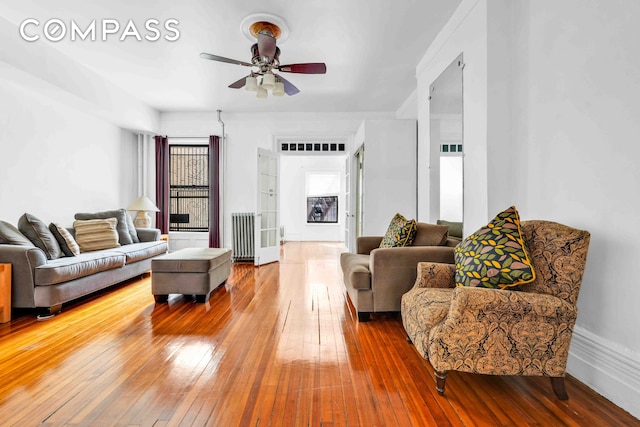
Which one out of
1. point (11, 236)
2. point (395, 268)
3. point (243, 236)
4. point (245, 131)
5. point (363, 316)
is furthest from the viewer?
point (245, 131)

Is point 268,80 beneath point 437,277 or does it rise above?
above

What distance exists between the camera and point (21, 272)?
287 cm

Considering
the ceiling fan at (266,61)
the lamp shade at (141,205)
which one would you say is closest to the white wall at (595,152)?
the ceiling fan at (266,61)

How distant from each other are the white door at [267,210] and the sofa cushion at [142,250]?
4.94 feet

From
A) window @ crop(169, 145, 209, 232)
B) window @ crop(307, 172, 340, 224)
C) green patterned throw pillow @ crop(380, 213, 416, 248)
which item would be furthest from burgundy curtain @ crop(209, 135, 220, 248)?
green patterned throw pillow @ crop(380, 213, 416, 248)

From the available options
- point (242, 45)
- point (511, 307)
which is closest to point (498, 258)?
point (511, 307)

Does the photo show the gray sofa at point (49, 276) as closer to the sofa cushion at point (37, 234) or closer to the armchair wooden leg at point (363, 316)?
the sofa cushion at point (37, 234)

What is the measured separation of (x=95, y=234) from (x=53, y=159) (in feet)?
3.63

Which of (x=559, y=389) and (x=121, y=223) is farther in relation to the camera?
(x=121, y=223)

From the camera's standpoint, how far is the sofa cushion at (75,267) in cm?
289

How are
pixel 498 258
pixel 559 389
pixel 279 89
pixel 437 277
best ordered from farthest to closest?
pixel 279 89 < pixel 437 277 < pixel 498 258 < pixel 559 389

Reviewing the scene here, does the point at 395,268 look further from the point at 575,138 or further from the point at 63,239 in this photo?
the point at 63,239

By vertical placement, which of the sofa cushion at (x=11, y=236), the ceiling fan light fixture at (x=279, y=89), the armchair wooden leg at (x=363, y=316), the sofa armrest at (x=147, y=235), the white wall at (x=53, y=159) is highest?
the ceiling fan light fixture at (x=279, y=89)

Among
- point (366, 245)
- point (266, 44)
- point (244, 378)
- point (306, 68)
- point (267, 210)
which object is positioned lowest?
point (244, 378)
